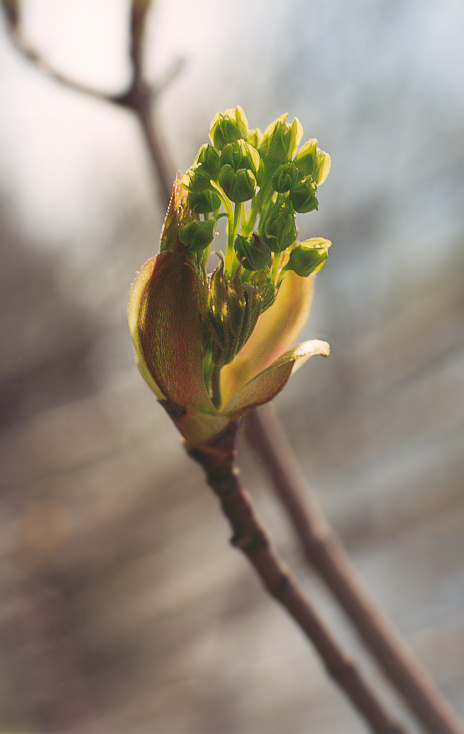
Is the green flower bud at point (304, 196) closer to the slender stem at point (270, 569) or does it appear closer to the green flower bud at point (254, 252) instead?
the green flower bud at point (254, 252)

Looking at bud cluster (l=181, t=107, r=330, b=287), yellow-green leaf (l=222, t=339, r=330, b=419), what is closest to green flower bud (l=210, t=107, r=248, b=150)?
bud cluster (l=181, t=107, r=330, b=287)

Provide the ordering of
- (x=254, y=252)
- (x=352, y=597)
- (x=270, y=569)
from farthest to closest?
(x=352, y=597), (x=270, y=569), (x=254, y=252)

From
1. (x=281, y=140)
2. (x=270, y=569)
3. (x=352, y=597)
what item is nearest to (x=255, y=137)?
(x=281, y=140)

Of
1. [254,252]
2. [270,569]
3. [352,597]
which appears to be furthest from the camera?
[352,597]

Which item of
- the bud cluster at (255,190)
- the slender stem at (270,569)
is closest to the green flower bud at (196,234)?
the bud cluster at (255,190)

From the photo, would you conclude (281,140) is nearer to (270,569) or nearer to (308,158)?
(308,158)

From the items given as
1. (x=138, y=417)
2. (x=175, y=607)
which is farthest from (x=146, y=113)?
(x=175, y=607)

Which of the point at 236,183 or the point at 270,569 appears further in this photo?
the point at 270,569

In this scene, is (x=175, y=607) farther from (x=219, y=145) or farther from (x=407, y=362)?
(x=219, y=145)
